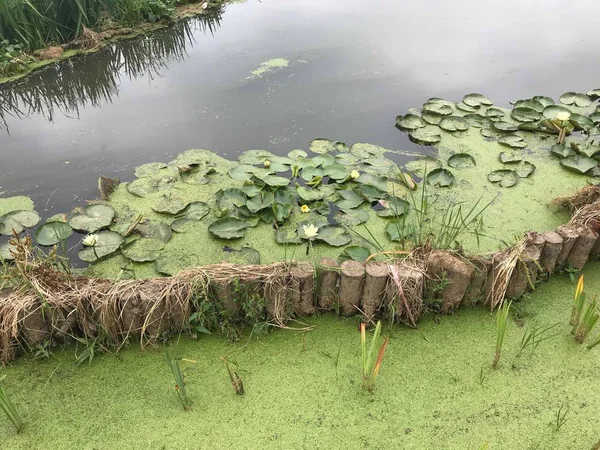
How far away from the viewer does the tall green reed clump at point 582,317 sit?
6.24ft

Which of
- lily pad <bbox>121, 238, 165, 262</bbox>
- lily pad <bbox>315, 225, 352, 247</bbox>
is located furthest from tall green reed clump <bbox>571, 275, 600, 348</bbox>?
lily pad <bbox>121, 238, 165, 262</bbox>

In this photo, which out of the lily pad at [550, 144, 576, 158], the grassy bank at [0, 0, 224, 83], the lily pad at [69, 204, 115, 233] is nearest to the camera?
the lily pad at [69, 204, 115, 233]

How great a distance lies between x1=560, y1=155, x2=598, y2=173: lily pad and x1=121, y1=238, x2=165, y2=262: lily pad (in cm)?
273

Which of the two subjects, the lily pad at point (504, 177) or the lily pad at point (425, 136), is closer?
the lily pad at point (504, 177)

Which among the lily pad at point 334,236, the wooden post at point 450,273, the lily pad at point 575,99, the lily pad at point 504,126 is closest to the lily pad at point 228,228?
the lily pad at point 334,236

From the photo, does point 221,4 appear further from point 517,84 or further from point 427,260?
point 427,260

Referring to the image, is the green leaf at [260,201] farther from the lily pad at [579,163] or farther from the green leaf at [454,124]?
the lily pad at [579,163]

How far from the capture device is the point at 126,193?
2.91 metres

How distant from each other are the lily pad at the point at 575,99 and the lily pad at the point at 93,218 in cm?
376

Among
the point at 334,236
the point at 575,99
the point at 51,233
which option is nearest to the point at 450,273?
the point at 334,236

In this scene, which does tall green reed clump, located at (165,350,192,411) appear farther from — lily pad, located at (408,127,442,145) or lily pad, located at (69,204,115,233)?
lily pad, located at (408,127,442,145)

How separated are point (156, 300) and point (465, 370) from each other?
132 cm

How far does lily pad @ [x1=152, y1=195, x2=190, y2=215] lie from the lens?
273 centimetres

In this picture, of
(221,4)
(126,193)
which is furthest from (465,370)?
(221,4)
